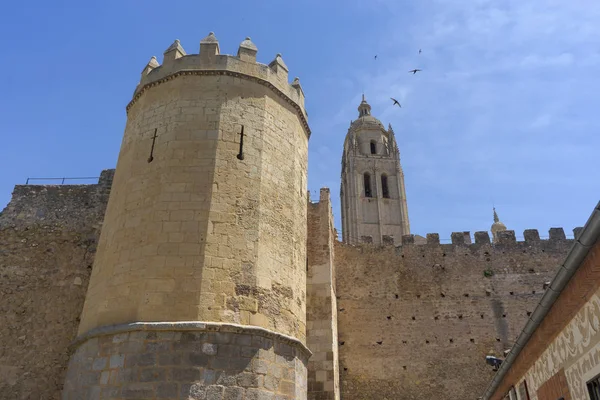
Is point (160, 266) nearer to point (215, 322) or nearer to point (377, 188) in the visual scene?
point (215, 322)

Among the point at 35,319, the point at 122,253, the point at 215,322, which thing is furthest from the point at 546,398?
the point at 35,319

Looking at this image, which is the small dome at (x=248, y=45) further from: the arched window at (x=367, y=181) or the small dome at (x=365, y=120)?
the small dome at (x=365, y=120)

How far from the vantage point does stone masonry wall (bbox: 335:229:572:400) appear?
1577 centimetres

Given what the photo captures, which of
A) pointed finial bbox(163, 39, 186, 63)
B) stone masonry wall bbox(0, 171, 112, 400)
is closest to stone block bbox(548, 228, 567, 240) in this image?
A: pointed finial bbox(163, 39, 186, 63)

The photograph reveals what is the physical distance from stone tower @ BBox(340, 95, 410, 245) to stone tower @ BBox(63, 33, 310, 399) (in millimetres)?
37592

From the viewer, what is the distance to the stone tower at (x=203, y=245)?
7.08 meters

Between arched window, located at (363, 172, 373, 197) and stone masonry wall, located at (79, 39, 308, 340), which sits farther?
arched window, located at (363, 172, 373, 197)

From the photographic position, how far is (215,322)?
728 cm

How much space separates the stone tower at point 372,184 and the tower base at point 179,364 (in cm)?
3925

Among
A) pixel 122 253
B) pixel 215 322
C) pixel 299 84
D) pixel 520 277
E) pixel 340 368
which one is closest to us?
pixel 215 322

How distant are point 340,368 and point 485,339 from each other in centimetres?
486

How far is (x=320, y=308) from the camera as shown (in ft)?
43.4

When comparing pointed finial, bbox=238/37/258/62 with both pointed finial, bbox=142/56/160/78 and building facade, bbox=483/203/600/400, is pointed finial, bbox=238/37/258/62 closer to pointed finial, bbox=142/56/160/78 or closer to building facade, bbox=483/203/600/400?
pointed finial, bbox=142/56/160/78

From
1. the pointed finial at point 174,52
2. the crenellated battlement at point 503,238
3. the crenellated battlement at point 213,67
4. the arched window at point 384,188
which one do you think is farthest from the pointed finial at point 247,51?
the arched window at point 384,188
